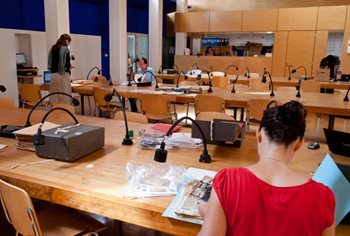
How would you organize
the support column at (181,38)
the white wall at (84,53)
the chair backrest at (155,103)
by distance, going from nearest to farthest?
the chair backrest at (155,103)
the white wall at (84,53)
the support column at (181,38)

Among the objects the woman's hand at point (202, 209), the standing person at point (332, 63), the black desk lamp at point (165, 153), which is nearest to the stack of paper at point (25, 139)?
the black desk lamp at point (165, 153)

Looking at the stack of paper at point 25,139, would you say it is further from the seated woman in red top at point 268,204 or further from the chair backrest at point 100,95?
the chair backrest at point 100,95

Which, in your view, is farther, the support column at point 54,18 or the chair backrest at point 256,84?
the chair backrest at point 256,84

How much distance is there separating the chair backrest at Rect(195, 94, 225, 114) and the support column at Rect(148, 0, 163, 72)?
6.08 metres

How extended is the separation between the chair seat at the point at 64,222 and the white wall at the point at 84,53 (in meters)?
6.89

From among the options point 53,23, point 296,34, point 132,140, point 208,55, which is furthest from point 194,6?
point 132,140

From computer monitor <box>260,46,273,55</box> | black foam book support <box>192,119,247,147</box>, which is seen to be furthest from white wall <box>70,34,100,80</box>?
black foam book support <box>192,119,247,147</box>

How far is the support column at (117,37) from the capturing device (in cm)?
771

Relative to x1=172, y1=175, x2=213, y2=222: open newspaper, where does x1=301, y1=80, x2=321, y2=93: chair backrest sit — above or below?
above

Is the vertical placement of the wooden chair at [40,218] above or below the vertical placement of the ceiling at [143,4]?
below

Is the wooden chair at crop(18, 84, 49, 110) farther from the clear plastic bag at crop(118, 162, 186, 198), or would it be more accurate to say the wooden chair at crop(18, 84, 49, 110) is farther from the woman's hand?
the woman's hand

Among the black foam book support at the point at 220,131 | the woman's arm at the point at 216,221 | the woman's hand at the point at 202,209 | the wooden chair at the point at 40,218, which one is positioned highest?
the black foam book support at the point at 220,131

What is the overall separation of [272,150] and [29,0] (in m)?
9.62

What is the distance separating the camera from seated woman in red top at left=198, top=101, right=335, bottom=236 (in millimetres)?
933
